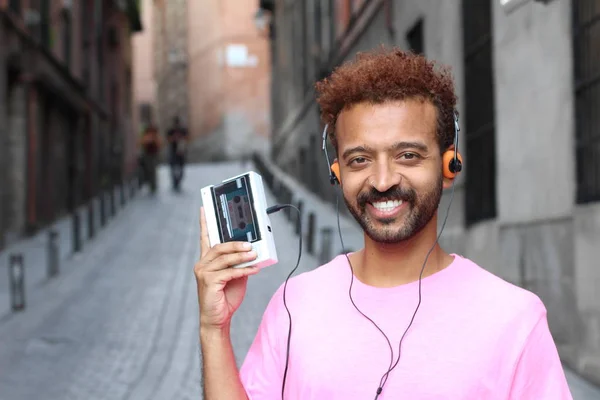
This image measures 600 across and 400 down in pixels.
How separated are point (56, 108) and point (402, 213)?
22.3 m

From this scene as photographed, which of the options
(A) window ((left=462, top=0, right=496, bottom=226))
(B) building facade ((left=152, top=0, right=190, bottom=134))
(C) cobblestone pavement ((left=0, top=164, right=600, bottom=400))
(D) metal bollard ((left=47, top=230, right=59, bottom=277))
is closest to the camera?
(C) cobblestone pavement ((left=0, top=164, right=600, bottom=400))

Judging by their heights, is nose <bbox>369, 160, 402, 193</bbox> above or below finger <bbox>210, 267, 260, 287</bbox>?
above

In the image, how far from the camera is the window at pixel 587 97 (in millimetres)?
6848

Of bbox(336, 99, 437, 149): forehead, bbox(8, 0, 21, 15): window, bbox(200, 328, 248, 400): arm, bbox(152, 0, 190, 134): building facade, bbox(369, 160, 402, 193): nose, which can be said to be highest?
bbox(152, 0, 190, 134): building facade

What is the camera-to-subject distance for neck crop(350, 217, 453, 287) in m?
2.14

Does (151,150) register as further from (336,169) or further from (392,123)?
(392,123)

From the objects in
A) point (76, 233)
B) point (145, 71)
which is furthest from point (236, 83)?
point (76, 233)

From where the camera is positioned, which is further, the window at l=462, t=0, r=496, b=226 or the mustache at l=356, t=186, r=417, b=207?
the window at l=462, t=0, r=496, b=226

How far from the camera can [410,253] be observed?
7.04 ft

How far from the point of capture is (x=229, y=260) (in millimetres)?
2047

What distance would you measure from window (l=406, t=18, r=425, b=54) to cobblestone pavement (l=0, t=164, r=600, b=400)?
148 inches

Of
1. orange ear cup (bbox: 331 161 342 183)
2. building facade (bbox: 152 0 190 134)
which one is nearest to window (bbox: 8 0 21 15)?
orange ear cup (bbox: 331 161 342 183)

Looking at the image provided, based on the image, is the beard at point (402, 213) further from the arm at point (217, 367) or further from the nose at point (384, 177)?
the arm at point (217, 367)

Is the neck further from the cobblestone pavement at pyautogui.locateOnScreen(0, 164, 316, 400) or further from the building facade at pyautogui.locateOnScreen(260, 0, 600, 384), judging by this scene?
the cobblestone pavement at pyautogui.locateOnScreen(0, 164, 316, 400)
